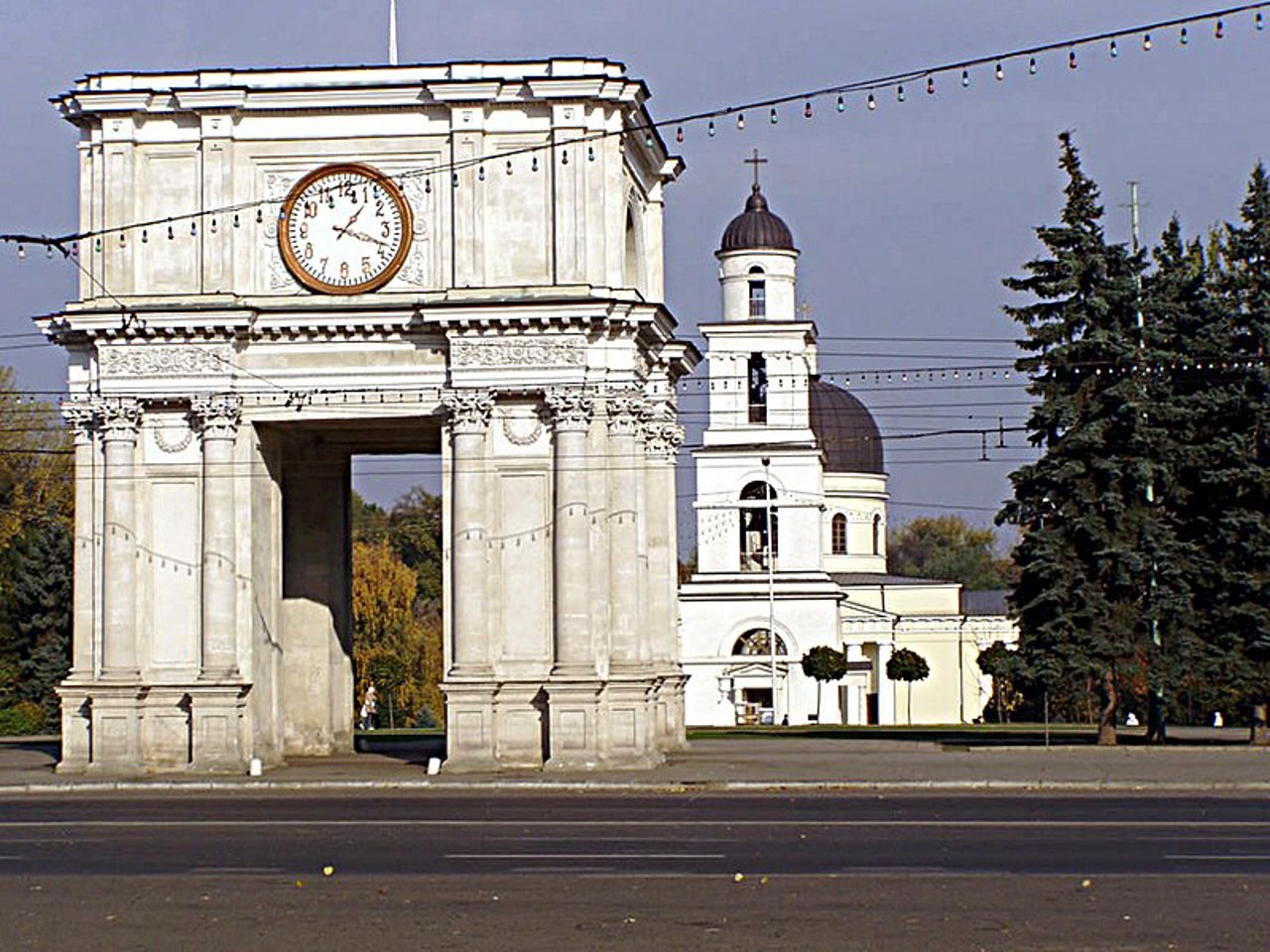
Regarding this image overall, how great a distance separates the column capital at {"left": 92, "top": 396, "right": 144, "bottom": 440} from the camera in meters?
38.1

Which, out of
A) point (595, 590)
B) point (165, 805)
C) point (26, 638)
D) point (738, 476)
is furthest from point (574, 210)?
point (738, 476)

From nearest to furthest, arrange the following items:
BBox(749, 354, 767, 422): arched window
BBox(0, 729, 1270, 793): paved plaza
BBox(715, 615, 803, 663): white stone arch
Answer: BBox(0, 729, 1270, 793): paved plaza
BBox(749, 354, 767, 422): arched window
BBox(715, 615, 803, 663): white stone arch

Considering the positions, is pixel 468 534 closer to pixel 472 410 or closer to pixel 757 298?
pixel 472 410

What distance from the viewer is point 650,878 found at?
60.8 feet

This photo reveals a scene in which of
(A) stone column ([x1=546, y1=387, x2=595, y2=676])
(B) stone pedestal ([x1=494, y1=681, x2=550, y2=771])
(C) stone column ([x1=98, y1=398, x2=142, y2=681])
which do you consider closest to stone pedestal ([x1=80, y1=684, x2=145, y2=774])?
(C) stone column ([x1=98, y1=398, x2=142, y2=681])

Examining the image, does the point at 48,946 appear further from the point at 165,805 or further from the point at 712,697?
the point at 712,697

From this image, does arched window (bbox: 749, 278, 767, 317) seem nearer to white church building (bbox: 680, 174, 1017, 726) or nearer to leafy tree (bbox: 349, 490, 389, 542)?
white church building (bbox: 680, 174, 1017, 726)

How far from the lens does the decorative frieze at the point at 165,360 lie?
38062 mm

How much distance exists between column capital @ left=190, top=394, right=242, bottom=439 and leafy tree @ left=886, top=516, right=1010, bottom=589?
103403 millimetres

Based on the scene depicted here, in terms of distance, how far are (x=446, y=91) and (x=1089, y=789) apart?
16.1m

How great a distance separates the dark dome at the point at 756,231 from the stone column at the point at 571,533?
53.5m

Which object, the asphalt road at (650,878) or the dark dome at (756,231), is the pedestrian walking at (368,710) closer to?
the dark dome at (756,231)

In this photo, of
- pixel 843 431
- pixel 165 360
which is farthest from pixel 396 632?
pixel 165 360

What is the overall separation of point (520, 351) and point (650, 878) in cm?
1988
